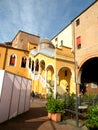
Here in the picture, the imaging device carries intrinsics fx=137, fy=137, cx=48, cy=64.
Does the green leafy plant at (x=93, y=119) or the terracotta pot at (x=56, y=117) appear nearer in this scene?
the green leafy plant at (x=93, y=119)

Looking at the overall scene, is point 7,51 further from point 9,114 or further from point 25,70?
point 9,114

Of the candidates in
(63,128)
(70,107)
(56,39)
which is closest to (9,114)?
(63,128)

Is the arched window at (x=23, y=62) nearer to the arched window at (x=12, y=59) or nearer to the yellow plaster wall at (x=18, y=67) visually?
the yellow plaster wall at (x=18, y=67)

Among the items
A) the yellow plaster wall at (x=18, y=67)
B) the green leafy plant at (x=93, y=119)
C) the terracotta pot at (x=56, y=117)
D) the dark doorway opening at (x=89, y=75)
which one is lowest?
the terracotta pot at (x=56, y=117)

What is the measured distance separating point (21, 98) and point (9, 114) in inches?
81.7

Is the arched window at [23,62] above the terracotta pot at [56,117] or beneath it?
above

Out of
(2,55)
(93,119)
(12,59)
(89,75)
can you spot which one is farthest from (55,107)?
(12,59)

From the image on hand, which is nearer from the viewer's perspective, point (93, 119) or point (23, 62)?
point (93, 119)

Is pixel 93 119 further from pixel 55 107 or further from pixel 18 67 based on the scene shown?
pixel 18 67

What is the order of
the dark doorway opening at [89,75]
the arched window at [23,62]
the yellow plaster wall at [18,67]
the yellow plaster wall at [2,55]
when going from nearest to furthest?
the dark doorway opening at [89,75] → the yellow plaster wall at [2,55] → the yellow plaster wall at [18,67] → the arched window at [23,62]

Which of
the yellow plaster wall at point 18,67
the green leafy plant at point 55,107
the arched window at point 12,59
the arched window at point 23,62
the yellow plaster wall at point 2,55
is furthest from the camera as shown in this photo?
the arched window at point 23,62

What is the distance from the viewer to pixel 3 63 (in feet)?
90.2

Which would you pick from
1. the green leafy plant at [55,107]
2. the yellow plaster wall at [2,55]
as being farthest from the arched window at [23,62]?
the green leafy plant at [55,107]

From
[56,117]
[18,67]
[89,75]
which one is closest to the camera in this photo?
[56,117]
